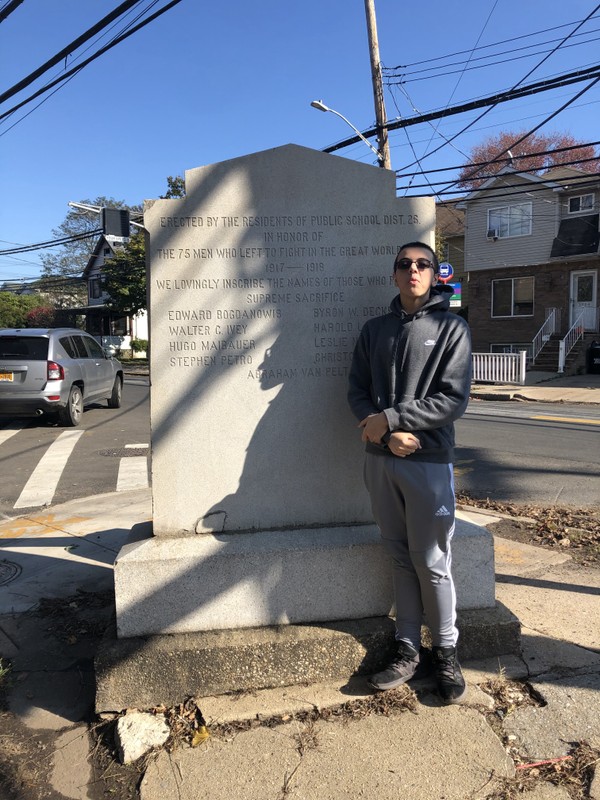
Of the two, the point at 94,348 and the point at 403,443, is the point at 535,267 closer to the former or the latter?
the point at 94,348

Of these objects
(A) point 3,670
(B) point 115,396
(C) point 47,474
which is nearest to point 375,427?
(A) point 3,670

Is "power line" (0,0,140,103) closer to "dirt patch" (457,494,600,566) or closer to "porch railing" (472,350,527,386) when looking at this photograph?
"dirt patch" (457,494,600,566)

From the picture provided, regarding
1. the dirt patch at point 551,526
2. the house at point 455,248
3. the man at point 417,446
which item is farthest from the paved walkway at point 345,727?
the house at point 455,248

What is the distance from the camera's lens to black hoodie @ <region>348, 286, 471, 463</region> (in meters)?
2.50

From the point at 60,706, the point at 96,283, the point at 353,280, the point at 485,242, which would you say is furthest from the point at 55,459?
the point at 96,283

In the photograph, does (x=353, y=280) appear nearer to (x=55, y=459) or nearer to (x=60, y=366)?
(x=55, y=459)

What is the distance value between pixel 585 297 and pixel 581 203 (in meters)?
3.63

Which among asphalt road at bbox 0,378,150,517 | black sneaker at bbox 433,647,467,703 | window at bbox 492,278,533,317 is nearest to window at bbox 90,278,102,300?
window at bbox 492,278,533,317

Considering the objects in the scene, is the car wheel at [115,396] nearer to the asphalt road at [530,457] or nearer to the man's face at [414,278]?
the asphalt road at [530,457]

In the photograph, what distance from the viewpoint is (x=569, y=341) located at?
907 inches

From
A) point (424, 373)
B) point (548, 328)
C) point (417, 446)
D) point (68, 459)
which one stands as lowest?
point (68, 459)

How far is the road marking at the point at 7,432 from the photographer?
10213mm

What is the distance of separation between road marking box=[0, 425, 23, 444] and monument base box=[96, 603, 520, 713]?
27.0 ft

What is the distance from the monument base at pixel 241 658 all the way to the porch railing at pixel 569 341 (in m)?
21.1
